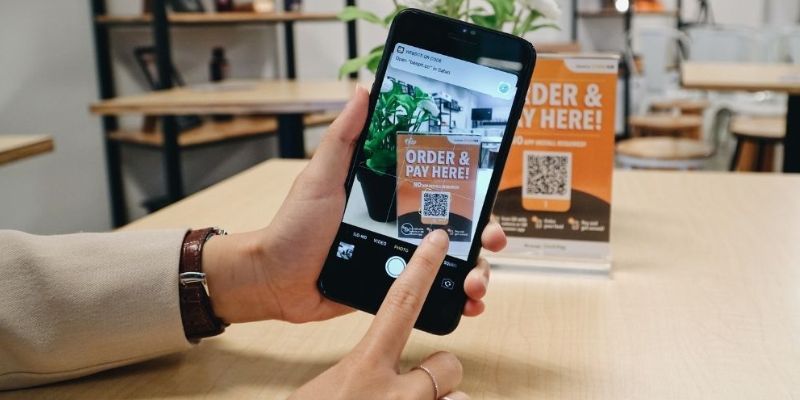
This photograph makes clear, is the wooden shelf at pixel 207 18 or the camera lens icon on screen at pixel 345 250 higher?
the wooden shelf at pixel 207 18

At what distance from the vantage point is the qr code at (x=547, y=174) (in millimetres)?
780

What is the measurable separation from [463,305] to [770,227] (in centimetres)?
53

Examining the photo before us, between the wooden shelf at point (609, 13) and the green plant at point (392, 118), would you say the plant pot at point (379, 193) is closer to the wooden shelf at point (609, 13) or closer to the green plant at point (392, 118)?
the green plant at point (392, 118)

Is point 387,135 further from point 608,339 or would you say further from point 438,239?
point 608,339

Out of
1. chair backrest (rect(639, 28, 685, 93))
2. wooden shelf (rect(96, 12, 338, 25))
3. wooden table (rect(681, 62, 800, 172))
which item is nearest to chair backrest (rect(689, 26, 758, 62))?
chair backrest (rect(639, 28, 685, 93))

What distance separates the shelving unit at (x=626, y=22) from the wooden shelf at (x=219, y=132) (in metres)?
2.56

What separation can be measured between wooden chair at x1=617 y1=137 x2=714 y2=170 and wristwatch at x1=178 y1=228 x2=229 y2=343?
2330mm

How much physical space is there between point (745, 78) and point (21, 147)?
2329 mm

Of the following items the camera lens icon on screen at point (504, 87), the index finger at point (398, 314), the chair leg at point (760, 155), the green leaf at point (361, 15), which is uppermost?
the green leaf at point (361, 15)

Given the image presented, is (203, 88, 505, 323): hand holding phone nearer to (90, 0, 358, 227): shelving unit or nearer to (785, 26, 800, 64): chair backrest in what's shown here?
(90, 0, 358, 227): shelving unit

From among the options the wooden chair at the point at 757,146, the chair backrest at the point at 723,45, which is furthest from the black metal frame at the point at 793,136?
the chair backrest at the point at 723,45

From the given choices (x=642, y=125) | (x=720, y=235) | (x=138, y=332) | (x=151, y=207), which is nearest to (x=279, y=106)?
(x=151, y=207)

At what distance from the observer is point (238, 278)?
0.61 meters

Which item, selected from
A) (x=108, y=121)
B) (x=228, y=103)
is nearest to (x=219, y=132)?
(x=108, y=121)
